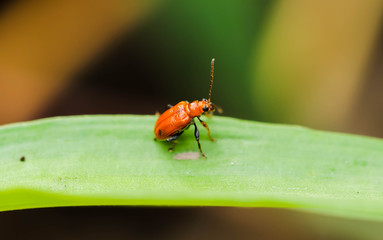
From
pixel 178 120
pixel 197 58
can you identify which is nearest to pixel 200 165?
pixel 178 120

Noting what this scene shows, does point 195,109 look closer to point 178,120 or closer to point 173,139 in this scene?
point 178,120

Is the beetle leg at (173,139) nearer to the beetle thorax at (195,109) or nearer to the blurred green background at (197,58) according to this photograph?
the beetle thorax at (195,109)

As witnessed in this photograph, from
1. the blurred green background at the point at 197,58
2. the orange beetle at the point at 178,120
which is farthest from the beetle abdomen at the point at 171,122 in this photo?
the blurred green background at the point at 197,58

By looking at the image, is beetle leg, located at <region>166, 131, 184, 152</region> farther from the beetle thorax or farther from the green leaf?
the beetle thorax

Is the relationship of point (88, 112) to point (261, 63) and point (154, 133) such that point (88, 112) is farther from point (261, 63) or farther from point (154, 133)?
point (261, 63)

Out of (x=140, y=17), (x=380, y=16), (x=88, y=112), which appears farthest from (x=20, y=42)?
(x=380, y=16)

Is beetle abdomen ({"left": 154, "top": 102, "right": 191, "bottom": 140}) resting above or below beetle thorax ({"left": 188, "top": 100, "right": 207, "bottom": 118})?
below

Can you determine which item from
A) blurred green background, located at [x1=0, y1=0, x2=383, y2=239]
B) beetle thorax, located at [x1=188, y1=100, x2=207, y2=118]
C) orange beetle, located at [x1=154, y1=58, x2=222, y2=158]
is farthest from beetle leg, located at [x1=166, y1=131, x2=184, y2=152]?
blurred green background, located at [x1=0, y1=0, x2=383, y2=239]
